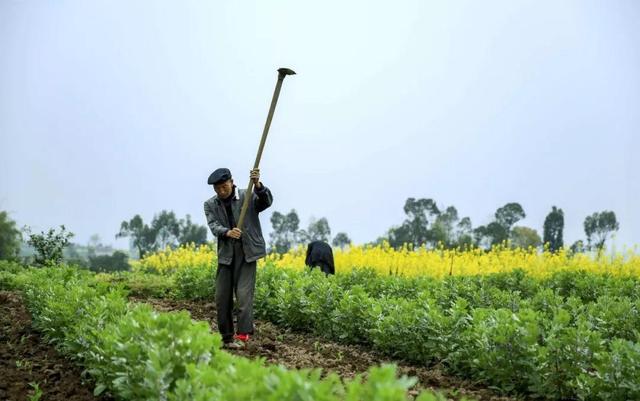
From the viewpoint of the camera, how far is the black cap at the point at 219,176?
807 centimetres

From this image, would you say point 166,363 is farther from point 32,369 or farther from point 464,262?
point 464,262

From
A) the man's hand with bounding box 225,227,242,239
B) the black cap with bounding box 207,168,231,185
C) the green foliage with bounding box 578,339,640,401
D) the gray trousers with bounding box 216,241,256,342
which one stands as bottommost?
the green foliage with bounding box 578,339,640,401

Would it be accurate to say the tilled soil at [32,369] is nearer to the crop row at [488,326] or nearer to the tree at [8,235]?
the crop row at [488,326]

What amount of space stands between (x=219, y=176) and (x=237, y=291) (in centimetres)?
150

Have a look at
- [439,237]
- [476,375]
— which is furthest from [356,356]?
[439,237]

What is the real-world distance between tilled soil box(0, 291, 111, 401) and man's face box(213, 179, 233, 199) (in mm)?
2564

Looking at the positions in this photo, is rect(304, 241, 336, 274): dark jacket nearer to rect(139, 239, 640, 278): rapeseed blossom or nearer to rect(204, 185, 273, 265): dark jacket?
rect(139, 239, 640, 278): rapeseed blossom

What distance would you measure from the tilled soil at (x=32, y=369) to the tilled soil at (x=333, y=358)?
1.92m

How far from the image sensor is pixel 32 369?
7152 millimetres

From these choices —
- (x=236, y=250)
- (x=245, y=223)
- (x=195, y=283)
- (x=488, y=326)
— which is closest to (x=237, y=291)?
(x=236, y=250)

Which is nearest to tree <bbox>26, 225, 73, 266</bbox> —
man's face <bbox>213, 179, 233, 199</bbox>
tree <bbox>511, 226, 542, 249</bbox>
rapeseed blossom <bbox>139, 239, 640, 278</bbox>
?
rapeseed blossom <bbox>139, 239, 640, 278</bbox>

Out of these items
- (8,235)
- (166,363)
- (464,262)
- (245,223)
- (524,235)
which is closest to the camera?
(166,363)

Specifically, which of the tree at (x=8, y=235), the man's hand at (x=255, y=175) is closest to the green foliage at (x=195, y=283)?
the man's hand at (x=255, y=175)

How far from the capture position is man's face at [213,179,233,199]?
816 centimetres
